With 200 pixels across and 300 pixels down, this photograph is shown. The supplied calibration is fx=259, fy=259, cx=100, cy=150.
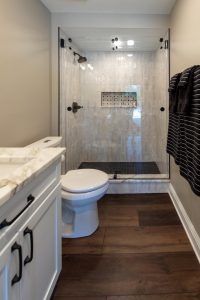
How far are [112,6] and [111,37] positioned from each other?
61 centimetres

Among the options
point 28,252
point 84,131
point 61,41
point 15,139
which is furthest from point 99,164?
point 28,252

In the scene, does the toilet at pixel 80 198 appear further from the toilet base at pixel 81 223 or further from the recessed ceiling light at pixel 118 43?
the recessed ceiling light at pixel 118 43

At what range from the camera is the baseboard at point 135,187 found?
3102 mm

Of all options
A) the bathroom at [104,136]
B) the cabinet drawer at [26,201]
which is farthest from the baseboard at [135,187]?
the cabinet drawer at [26,201]

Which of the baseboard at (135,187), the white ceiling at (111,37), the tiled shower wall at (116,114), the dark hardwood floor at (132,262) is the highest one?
the white ceiling at (111,37)

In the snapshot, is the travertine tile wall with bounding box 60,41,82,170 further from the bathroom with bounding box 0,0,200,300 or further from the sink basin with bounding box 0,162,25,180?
the sink basin with bounding box 0,162,25,180

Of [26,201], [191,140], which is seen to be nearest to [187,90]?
[191,140]

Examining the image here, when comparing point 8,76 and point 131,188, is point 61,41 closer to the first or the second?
point 8,76

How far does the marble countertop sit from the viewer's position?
82 centimetres

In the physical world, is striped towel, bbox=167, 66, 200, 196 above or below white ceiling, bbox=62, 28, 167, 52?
below

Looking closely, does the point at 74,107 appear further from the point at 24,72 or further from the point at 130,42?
the point at 24,72

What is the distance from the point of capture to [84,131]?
4.12 m

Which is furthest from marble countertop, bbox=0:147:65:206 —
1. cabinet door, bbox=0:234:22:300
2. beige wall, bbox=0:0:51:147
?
beige wall, bbox=0:0:51:147

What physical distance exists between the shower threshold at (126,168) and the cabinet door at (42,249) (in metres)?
1.86
